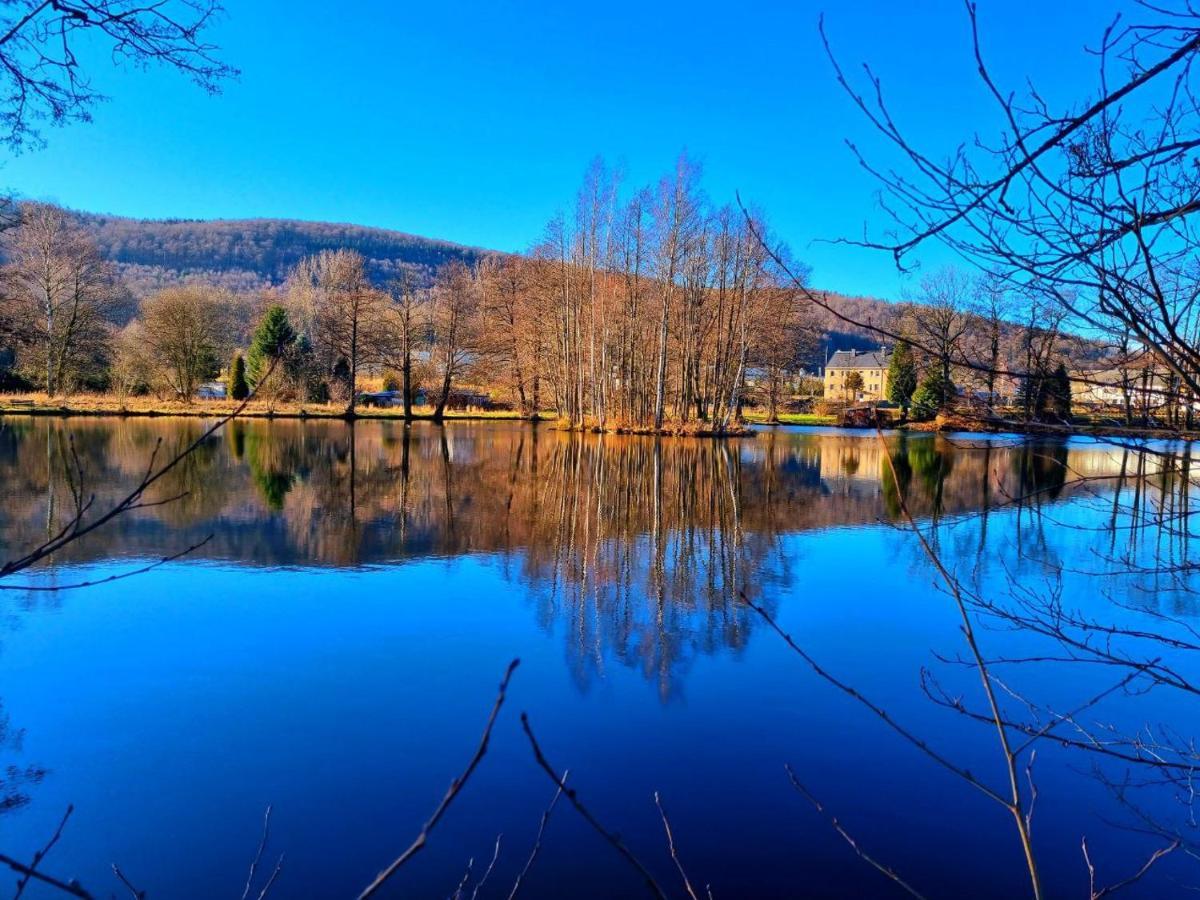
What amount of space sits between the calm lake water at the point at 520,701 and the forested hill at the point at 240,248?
8701cm

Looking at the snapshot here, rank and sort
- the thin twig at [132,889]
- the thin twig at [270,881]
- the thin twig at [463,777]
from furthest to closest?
the thin twig at [270,881], the thin twig at [132,889], the thin twig at [463,777]

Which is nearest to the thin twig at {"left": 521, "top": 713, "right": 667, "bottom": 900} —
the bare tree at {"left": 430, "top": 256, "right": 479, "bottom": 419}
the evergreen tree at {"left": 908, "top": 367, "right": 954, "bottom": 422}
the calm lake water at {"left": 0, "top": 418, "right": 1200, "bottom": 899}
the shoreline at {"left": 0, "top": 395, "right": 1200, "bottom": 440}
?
the calm lake water at {"left": 0, "top": 418, "right": 1200, "bottom": 899}

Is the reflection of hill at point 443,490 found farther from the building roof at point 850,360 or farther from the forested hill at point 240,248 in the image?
the forested hill at point 240,248

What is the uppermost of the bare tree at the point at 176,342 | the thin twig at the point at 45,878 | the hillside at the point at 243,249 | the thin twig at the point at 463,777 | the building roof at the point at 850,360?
the hillside at the point at 243,249

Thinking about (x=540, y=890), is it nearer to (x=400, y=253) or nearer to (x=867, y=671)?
(x=867, y=671)

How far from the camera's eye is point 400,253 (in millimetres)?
124125

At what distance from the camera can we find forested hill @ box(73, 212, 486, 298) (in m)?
98.6

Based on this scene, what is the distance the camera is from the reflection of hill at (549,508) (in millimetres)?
6457

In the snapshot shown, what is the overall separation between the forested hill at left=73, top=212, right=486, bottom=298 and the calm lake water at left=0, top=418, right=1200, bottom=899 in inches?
3426

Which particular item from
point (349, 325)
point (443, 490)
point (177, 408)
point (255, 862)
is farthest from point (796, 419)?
point (255, 862)

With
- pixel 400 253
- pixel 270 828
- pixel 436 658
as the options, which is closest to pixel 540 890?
pixel 270 828

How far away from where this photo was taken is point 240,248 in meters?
110

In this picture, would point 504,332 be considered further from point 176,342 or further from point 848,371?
point 848,371

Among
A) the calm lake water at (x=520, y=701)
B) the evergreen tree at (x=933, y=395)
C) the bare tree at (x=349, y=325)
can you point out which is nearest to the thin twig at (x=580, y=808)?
the calm lake water at (x=520, y=701)
